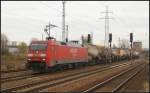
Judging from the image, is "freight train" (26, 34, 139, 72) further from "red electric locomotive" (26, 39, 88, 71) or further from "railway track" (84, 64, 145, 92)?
"railway track" (84, 64, 145, 92)

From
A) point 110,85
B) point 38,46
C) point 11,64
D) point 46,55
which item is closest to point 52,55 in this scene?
point 46,55

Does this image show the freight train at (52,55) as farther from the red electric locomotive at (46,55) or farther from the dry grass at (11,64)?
the dry grass at (11,64)

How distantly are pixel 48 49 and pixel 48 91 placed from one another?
43.6 feet

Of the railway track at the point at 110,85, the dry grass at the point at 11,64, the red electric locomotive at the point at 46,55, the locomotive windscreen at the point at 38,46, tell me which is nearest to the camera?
the railway track at the point at 110,85

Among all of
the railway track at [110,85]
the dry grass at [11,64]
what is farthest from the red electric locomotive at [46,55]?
the dry grass at [11,64]

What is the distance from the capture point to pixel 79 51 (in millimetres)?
41438

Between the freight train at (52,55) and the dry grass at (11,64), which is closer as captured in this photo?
the freight train at (52,55)

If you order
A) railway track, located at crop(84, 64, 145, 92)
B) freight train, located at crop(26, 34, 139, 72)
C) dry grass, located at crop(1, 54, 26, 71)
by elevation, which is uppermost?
freight train, located at crop(26, 34, 139, 72)

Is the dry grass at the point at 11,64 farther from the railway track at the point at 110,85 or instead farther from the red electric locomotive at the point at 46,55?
the railway track at the point at 110,85

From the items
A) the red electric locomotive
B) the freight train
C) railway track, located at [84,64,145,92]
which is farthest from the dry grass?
railway track, located at [84,64,145,92]

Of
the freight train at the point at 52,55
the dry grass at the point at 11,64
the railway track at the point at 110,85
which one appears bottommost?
the dry grass at the point at 11,64

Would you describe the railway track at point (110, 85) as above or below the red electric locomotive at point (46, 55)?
below

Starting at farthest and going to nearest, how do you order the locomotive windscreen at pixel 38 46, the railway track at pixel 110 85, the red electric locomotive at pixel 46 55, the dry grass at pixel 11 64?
the dry grass at pixel 11 64 < the locomotive windscreen at pixel 38 46 < the red electric locomotive at pixel 46 55 < the railway track at pixel 110 85

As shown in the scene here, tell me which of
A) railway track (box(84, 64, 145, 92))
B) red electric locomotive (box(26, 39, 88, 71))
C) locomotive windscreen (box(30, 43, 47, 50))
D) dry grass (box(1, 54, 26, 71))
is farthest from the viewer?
dry grass (box(1, 54, 26, 71))
